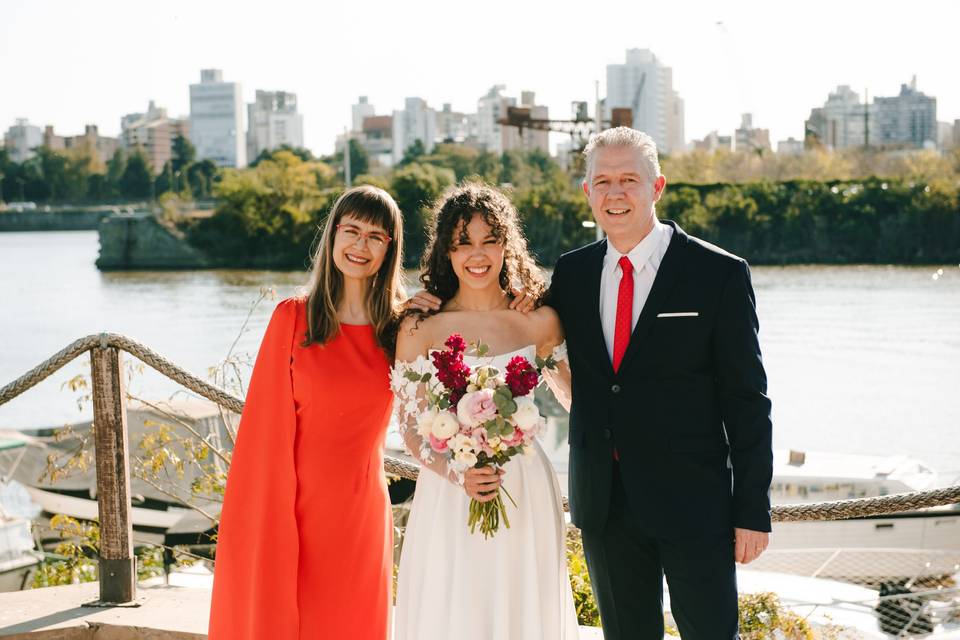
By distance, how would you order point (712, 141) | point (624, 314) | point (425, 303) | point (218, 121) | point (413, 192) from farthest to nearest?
point (218, 121)
point (712, 141)
point (413, 192)
point (425, 303)
point (624, 314)

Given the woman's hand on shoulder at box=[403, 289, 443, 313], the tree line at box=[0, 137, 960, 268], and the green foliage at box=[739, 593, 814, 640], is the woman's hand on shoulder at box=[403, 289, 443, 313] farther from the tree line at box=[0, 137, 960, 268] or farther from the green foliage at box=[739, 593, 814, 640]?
the tree line at box=[0, 137, 960, 268]

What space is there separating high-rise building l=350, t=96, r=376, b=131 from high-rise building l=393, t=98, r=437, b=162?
8.01 metres

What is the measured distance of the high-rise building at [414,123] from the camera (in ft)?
499

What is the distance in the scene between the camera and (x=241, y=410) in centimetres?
355

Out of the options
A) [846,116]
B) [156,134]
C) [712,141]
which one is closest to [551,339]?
[712,141]

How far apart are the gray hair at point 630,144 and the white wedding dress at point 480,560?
0.63 meters

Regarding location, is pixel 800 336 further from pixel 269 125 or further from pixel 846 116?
pixel 269 125

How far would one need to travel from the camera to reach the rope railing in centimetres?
331

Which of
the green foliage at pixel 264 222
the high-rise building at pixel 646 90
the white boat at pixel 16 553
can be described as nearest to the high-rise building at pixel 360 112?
the high-rise building at pixel 646 90

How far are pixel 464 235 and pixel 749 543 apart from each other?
1.19m

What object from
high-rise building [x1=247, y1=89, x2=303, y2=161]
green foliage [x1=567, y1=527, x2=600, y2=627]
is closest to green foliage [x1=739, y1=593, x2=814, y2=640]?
green foliage [x1=567, y1=527, x2=600, y2=627]

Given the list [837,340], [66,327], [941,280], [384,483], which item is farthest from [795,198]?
[384,483]

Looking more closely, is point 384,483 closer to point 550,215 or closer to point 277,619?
point 277,619

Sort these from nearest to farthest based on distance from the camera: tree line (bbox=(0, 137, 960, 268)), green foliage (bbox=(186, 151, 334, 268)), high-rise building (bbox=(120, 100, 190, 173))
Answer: tree line (bbox=(0, 137, 960, 268))
green foliage (bbox=(186, 151, 334, 268))
high-rise building (bbox=(120, 100, 190, 173))
